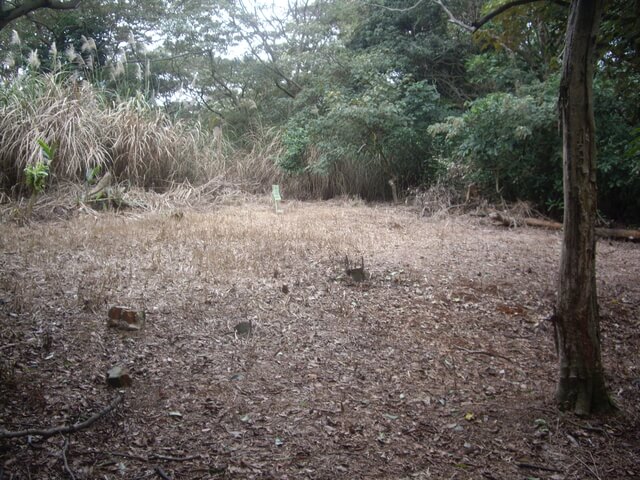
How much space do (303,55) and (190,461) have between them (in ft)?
30.7

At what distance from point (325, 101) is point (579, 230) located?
7.43m

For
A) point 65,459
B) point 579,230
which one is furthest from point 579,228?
point 65,459

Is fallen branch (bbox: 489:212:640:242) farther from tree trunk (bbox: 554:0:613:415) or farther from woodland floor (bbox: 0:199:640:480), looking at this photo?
tree trunk (bbox: 554:0:613:415)

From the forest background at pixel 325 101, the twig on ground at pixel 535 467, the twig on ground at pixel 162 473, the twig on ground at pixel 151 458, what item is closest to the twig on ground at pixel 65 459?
the twig on ground at pixel 151 458

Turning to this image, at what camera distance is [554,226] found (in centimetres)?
627

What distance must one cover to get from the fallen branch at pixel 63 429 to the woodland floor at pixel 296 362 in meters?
0.03

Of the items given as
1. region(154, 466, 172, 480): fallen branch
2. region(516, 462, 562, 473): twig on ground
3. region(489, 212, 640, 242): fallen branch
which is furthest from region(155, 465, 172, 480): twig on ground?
region(489, 212, 640, 242): fallen branch

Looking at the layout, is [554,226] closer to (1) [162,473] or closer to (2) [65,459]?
(1) [162,473]

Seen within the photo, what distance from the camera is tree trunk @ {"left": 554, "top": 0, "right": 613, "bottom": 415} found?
2141 millimetres

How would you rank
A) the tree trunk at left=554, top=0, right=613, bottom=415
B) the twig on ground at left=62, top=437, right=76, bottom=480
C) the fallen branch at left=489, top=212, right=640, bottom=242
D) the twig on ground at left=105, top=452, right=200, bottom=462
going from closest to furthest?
the twig on ground at left=62, top=437, right=76, bottom=480
the twig on ground at left=105, top=452, right=200, bottom=462
the tree trunk at left=554, top=0, right=613, bottom=415
the fallen branch at left=489, top=212, right=640, bottom=242

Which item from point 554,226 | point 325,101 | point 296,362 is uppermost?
point 325,101

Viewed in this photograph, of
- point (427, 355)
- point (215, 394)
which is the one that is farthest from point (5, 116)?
point (427, 355)

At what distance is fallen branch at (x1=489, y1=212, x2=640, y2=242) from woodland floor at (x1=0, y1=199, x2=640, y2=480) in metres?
1.23

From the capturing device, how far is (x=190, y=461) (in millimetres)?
1887
